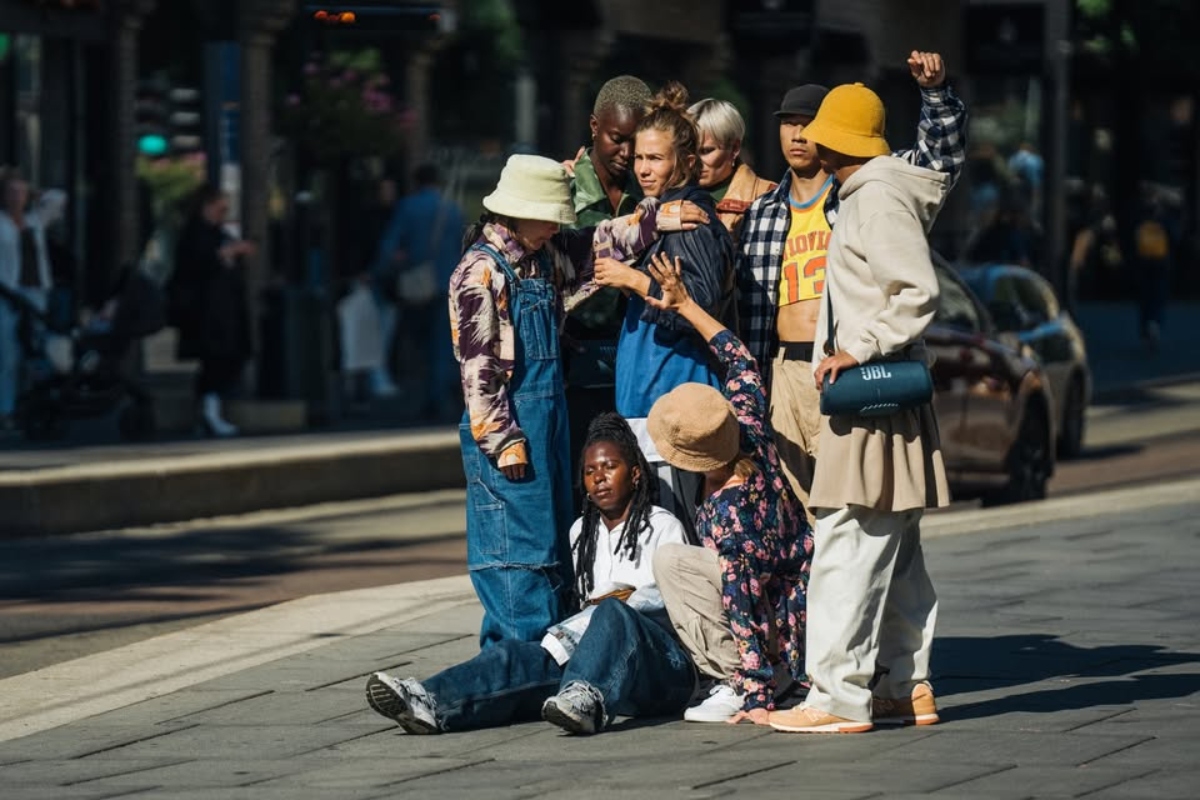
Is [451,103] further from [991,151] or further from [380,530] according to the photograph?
[991,151]

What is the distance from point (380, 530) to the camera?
1479 centimetres

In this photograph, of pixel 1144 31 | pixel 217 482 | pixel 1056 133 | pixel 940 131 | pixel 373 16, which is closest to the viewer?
pixel 940 131

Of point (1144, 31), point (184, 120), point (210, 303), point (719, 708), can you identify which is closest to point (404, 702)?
point (719, 708)

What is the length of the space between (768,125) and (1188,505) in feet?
62.9

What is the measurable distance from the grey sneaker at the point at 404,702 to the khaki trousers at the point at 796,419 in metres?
1.36

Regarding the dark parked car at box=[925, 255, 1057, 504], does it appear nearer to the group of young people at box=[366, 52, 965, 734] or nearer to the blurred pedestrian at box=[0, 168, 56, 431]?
the blurred pedestrian at box=[0, 168, 56, 431]

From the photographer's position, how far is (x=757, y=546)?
7805mm

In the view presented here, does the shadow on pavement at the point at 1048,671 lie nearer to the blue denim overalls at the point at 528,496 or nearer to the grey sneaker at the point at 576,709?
the grey sneaker at the point at 576,709

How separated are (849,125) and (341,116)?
15334 mm

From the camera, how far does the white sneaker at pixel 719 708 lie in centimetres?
779

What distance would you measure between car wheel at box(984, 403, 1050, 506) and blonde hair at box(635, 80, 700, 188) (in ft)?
26.3

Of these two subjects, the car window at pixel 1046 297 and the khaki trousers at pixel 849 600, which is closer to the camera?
the khaki trousers at pixel 849 600

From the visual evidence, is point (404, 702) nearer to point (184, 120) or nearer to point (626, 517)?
point (626, 517)

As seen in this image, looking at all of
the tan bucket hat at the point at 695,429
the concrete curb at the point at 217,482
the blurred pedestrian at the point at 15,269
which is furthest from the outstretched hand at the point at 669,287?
the blurred pedestrian at the point at 15,269
